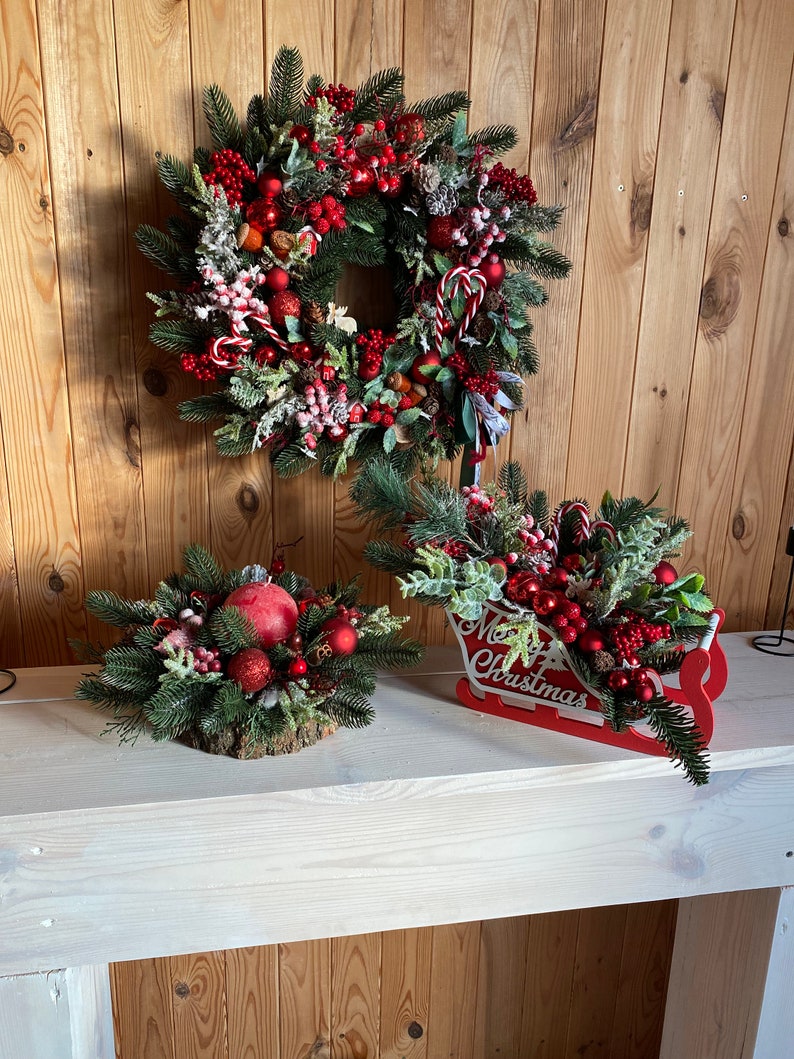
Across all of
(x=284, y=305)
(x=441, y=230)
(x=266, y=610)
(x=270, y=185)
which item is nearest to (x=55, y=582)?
(x=266, y=610)

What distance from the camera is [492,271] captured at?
1.05 m

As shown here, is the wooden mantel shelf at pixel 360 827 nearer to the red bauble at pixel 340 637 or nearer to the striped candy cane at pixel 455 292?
the red bauble at pixel 340 637

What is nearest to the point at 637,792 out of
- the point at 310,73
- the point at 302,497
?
the point at 302,497

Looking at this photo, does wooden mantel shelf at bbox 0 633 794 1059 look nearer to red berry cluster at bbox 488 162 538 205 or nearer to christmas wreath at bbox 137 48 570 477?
christmas wreath at bbox 137 48 570 477

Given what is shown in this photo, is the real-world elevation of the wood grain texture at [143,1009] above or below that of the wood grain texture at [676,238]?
below

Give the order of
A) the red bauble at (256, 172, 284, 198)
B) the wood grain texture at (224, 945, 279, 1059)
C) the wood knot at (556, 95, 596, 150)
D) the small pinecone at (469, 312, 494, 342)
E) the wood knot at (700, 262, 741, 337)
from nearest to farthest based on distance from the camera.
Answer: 1. the red bauble at (256, 172, 284, 198)
2. the small pinecone at (469, 312, 494, 342)
3. the wood knot at (556, 95, 596, 150)
4. the wood knot at (700, 262, 741, 337)
5. the wood grain texture at (224, 945, 279, 1059)

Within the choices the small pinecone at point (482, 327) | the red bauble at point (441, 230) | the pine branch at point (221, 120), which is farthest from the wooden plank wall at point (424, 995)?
the pine branch at point (221, 120)

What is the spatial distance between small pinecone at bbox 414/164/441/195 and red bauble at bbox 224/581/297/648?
57 cm

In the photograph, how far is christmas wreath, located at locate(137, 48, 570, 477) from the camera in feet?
3.22

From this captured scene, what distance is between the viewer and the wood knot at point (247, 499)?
1219 millimetres

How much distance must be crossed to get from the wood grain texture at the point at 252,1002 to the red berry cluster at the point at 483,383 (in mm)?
1058

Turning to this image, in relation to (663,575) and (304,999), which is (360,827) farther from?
(304,999)

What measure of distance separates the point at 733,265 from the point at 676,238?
115 mm

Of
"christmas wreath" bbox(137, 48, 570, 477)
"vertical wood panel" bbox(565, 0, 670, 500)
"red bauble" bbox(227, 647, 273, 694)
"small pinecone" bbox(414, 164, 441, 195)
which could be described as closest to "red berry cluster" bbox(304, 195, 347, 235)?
"christmas wreath" bbox(137, 48, 570, 477)
